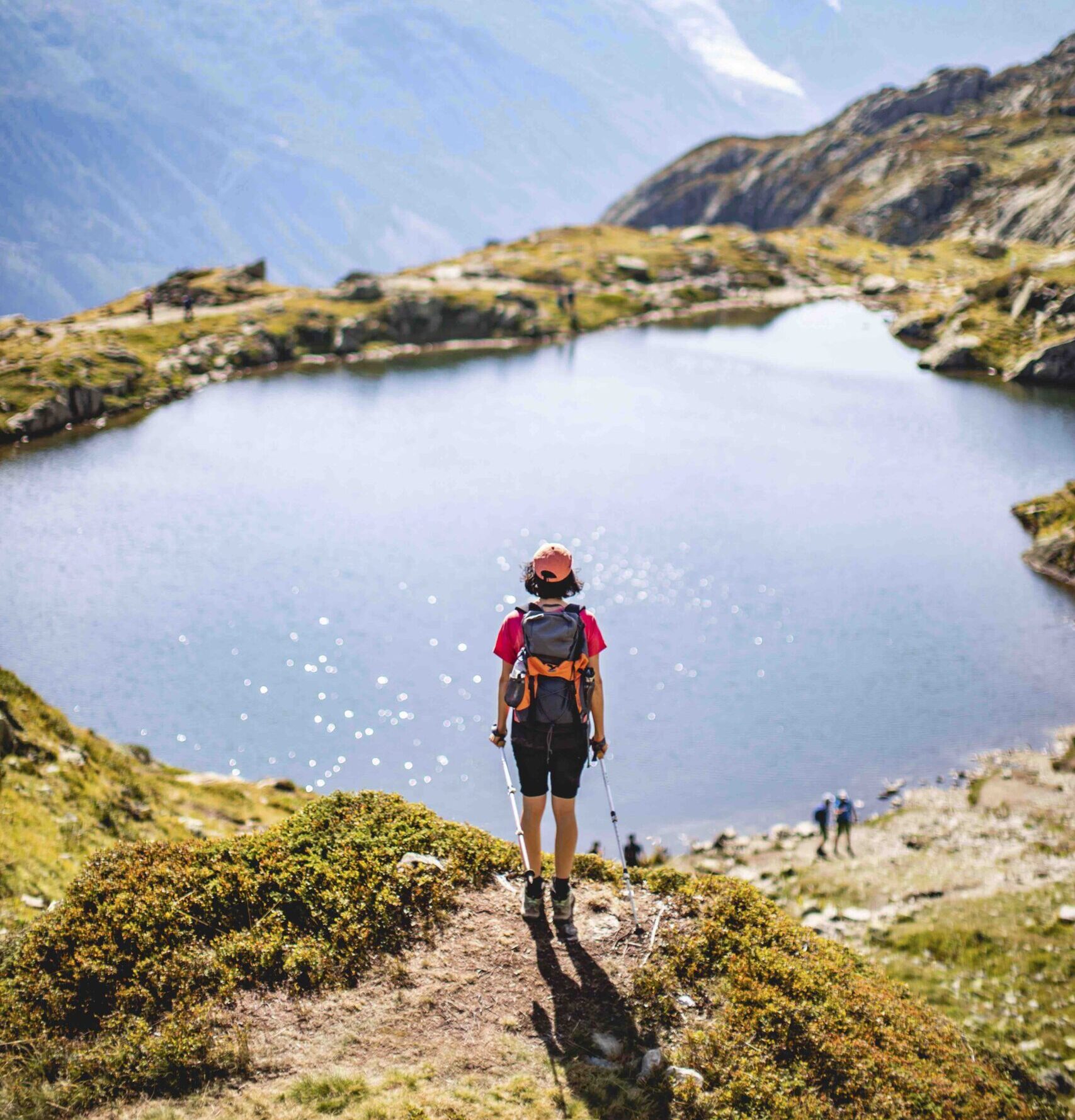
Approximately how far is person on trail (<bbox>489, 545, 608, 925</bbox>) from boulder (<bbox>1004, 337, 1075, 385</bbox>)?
11145cm

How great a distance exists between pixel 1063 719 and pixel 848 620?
416 inches

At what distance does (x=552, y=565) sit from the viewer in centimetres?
1110

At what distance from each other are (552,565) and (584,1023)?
5474mm

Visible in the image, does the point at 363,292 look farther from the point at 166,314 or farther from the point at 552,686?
the point at 552,686

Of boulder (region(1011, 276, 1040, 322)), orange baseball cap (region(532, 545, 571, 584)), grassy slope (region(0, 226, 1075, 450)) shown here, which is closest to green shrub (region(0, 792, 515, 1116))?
orange baseball cap (region(532, 545, 571, 584))

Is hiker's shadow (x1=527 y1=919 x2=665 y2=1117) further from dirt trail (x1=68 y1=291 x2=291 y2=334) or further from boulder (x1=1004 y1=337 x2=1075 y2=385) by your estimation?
boulder (x1=1004 y1=337 x2=1075 y2=385)

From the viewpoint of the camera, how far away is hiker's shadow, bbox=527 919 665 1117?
9.77 m

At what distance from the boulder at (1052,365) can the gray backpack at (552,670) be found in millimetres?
111635

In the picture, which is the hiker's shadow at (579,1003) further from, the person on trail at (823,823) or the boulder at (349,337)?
the boulder at (349,337)

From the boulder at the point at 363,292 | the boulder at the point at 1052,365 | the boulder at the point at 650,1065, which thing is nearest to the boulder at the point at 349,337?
the boulder at the point at 363,292

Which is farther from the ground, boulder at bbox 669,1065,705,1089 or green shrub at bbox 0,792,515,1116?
green shrub at bbox 0,792,515,1116

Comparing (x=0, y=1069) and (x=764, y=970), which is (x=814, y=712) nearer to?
A: (x=764, y=970)

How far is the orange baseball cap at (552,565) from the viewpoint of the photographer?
11.1 metres

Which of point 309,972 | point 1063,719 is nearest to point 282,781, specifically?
point 309,972
